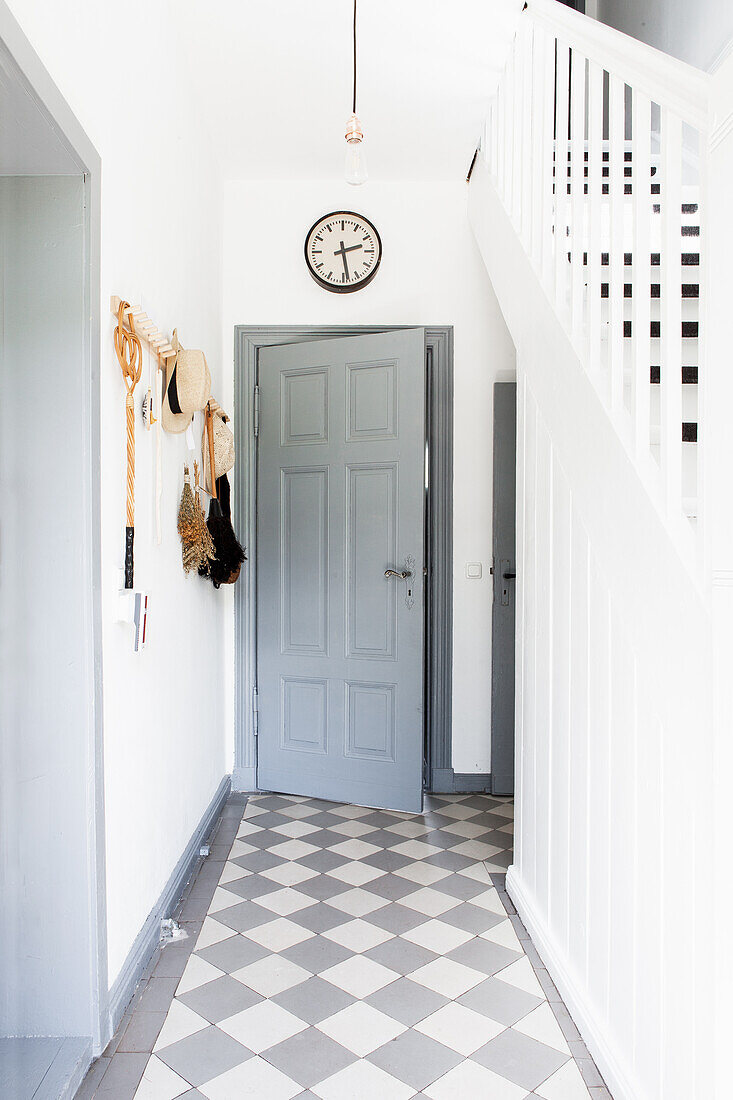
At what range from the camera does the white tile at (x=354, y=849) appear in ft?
9.94

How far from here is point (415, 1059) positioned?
1810 millimetres

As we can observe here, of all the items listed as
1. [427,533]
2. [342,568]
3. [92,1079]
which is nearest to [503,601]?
[427,533]

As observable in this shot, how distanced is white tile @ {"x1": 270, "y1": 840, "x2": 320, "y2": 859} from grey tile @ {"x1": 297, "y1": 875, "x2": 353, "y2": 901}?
23 centimetres

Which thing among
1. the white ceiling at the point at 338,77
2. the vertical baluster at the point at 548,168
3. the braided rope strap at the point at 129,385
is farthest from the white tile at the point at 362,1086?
the white ceiling at the point at 338,77

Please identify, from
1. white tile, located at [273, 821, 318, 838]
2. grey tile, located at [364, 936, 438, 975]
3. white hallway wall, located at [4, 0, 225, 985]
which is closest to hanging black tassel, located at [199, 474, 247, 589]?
white hallway wall, located at [4, 0, 225, 985]

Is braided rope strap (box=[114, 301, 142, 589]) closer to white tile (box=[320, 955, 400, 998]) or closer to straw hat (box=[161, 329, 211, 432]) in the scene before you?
straw hat (box=[161, 329, 211, 432])

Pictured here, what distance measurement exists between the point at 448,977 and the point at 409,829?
116 cm

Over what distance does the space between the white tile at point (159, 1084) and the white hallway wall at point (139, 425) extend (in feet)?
0.79

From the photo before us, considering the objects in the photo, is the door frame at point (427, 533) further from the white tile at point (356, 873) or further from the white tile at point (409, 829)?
the white tile at point (356, 873)

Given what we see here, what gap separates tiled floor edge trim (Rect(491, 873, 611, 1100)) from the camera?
1687 mm

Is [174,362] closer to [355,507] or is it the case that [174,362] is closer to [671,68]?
[355,507]

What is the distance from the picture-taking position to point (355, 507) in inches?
145

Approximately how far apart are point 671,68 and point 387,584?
8.19 feet

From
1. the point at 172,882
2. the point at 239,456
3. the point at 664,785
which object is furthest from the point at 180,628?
the point at 664,785
